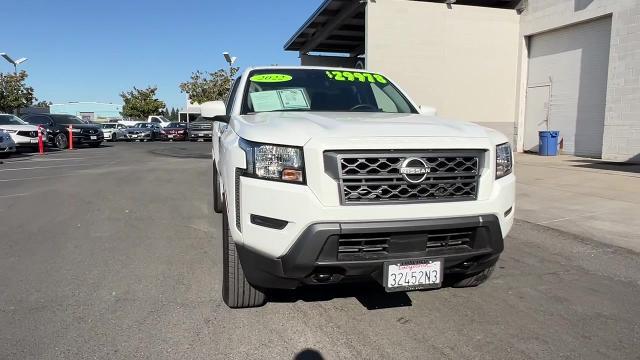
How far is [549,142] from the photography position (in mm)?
16938

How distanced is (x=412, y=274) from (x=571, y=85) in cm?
1618

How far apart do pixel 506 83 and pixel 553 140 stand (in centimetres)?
318

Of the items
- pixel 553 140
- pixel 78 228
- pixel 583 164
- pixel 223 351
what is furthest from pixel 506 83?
pixel 223 351

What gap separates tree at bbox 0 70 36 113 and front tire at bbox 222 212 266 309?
165 feet

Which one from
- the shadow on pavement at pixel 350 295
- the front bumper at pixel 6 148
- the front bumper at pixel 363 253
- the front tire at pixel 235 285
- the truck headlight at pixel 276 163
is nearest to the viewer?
the front bumper at pixel 363 253

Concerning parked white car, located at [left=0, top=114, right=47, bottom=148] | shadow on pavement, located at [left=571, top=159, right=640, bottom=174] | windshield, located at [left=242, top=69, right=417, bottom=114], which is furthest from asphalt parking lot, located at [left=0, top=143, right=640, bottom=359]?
parked white car, located at [left=0, top=114, right=47, bottom=148]

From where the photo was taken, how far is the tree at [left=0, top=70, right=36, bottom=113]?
149 ft

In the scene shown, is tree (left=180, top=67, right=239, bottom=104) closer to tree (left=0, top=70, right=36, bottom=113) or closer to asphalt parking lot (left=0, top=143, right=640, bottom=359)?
tree (left=0, top=70, right=36, bottom=113)

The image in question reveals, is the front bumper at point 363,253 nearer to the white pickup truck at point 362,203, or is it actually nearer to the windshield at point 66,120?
the white pickup truck at point 362,203

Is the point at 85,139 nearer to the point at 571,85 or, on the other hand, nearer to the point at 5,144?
the point at 5,144

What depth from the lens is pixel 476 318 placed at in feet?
11.3

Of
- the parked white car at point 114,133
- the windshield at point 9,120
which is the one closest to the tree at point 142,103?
the parked white car at point 114,133

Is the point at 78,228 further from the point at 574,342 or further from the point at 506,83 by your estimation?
the point at 506,83

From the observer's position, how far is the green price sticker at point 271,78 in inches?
186
